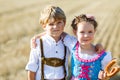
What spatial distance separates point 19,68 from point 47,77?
4.75 feet

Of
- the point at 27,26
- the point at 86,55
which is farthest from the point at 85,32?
the point at 27,26

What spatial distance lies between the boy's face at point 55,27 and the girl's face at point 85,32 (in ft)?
0.47

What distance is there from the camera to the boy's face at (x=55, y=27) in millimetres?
3115

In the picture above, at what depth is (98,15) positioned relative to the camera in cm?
592

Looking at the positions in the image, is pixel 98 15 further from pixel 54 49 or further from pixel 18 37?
pixel 54 49

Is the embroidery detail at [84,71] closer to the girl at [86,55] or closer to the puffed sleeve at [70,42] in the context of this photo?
the girl at [86,55]

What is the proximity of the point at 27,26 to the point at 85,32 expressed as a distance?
3.00 m

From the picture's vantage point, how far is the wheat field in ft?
15.4

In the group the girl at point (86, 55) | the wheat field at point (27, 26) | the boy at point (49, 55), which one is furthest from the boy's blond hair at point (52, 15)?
the wheat field at point (27, 26)

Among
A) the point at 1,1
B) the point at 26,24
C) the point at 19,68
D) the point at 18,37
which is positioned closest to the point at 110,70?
the point at 19,68

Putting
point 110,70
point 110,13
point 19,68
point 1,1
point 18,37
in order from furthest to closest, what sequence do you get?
point 1,1 < point 110,13 < point 18,37 < point 19,68 < point 110,70

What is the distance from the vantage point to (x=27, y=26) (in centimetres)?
599

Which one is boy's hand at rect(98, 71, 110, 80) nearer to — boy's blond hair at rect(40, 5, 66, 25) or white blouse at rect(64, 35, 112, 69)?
white blouse at rect(64, 35, 112, 69)

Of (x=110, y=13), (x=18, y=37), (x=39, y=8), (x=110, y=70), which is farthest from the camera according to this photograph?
(x=39, y=8)
